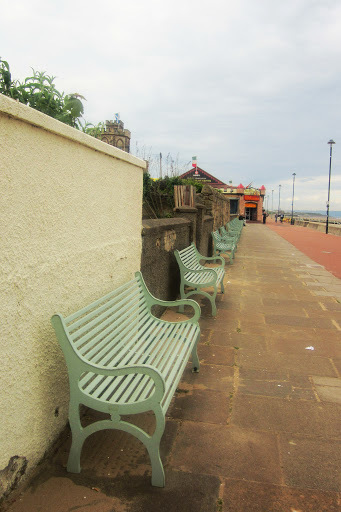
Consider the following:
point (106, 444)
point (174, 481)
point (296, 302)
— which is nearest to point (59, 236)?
point (106, 444)

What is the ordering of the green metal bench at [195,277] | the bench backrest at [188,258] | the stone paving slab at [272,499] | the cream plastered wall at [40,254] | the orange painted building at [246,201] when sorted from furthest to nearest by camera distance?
the orange painted building at [246,201], the bench backrest at [188,258], the green metal bench at [195,277], the stone paving slab at [272,499], the cream plastered wall at [40,254]

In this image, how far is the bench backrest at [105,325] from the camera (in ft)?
7.12

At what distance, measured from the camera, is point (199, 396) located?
10.4ft

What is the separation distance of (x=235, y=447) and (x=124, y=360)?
34.4 inches

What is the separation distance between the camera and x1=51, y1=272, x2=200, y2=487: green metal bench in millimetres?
2121

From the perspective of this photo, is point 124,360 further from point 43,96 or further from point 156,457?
point 43,96

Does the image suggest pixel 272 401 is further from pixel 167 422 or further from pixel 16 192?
pixel 16 192

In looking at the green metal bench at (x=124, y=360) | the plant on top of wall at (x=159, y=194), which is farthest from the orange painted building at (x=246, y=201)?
the green metal bench at (x=124, y=360)

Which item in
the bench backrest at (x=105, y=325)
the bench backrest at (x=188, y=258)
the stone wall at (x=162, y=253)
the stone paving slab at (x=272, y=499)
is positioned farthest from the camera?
the bench backrest at (x=188, y=258)

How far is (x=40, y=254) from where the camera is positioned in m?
2.13

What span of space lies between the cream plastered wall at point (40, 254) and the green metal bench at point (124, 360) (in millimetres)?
154

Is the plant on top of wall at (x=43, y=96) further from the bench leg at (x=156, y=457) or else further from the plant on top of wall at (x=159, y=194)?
the plant on top of wall at (x=159, y=194)

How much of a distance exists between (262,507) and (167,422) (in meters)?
0.91

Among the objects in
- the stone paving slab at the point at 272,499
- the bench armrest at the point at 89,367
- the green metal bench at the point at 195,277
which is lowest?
the stone paving slab at the point at 272,499
